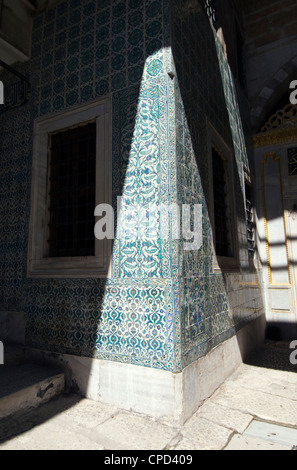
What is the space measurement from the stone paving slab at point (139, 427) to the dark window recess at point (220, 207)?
1619 mm

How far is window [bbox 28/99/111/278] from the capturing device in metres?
2.84

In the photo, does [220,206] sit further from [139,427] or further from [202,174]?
[139,427]

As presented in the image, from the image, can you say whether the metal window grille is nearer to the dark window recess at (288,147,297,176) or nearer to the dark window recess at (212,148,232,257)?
the dark window recess at (212,148,232,257)

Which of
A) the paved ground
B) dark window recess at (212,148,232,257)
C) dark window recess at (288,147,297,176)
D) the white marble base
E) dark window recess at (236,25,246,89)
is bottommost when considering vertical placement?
the paved ground

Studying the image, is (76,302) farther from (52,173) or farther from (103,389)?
(52,173)

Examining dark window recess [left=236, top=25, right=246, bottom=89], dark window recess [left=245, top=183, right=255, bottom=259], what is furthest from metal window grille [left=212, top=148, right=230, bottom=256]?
dark window recess [left=236, top=25, right=246, bottom=89]

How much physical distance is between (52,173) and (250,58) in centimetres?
492

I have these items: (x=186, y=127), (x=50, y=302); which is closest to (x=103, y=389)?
(x=50, y=302)

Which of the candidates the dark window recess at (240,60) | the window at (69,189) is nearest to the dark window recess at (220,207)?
the window at (69,189)

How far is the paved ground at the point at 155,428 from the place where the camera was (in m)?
1.91

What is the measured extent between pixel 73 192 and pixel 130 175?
75 cm

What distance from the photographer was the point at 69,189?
3133 mm

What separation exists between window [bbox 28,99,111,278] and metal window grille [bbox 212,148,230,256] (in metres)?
1.50

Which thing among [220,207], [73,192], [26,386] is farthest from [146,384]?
[220,207]
